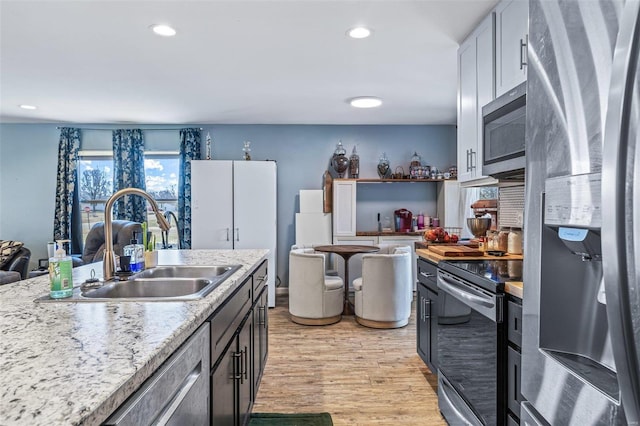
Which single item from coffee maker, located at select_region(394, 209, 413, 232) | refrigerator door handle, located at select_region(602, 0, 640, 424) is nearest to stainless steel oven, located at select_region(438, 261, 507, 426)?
refrigerator door handle, located at select_region(602, 0, 640, 424)

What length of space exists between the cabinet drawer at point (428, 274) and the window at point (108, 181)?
4042mm

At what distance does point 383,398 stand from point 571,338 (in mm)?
1916

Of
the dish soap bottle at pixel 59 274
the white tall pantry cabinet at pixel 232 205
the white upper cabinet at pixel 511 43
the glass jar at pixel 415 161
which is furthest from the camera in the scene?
the glass jar at pixel 415 161

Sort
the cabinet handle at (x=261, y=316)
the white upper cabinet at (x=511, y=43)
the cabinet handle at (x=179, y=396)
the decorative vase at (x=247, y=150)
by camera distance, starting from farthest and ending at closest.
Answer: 1. the decorative vase at (x=247, y=150)
2. the cabinet handle at (x=261, y=316)
3. the white upper cabinet at (x=511, y=43)
4. the cabinet handle at (x=179, y=396)

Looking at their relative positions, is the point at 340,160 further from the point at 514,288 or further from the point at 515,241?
the point at 514,288

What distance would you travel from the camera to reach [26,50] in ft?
9.67

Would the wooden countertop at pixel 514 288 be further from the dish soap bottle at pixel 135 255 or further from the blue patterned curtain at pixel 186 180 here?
the blue patterned curtain at pixel 186 180

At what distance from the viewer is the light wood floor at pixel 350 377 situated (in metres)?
2.40

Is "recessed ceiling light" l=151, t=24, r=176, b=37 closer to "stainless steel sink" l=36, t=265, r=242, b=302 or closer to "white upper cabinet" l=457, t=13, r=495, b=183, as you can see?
"stainless steel sink" l=36, t=265, r=242, b=302

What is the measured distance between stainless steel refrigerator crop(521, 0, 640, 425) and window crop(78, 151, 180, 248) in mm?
5430

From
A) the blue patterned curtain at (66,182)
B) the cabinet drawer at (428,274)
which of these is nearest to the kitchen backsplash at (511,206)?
the cabinet drawer at (428,274)

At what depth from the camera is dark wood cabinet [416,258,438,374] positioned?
2506mm

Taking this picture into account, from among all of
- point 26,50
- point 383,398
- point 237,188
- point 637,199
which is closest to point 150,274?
point 383,398

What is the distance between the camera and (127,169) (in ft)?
18.2
